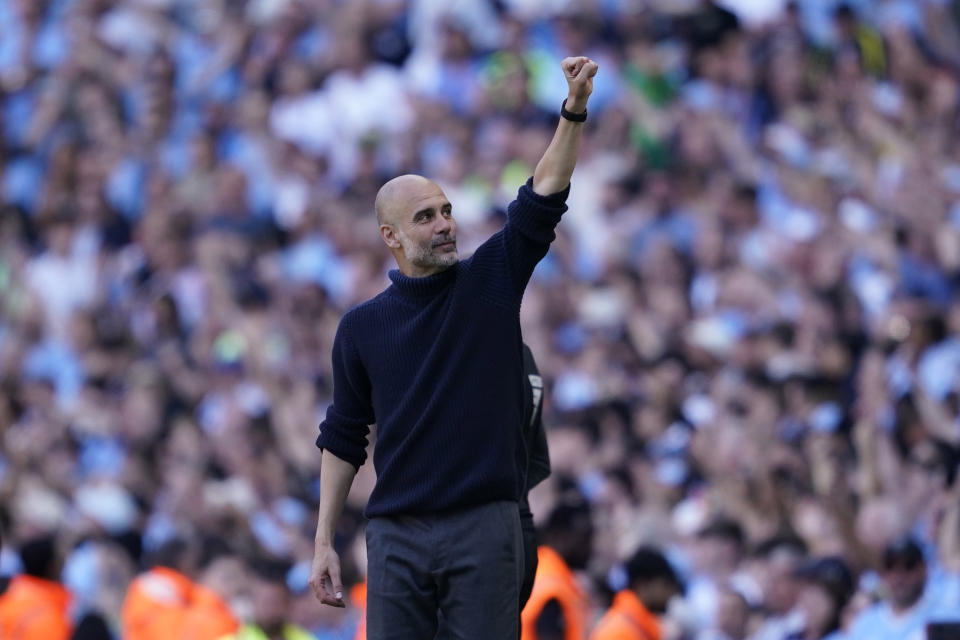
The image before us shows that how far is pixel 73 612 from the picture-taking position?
7.12 meters

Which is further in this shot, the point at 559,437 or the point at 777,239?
the point at 777,239

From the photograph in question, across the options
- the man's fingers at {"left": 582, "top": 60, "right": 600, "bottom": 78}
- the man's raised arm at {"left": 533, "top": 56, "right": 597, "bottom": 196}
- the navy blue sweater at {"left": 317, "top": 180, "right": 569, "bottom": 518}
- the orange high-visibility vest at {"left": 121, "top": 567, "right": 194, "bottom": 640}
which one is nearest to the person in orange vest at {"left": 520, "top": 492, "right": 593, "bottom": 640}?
the navy blue sweater at {"left": 317, "top": 180, "right": 569, "bottom": 518}

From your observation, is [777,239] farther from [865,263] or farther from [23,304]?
[23,304]

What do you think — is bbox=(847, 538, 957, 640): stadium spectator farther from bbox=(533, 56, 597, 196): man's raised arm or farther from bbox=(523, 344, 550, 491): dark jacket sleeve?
bbox=(533, 56, 597, 196): man's raised arm

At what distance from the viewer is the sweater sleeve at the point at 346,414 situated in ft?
12.2

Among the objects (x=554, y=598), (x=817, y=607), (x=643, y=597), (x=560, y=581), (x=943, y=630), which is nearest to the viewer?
(x=554, y=598)

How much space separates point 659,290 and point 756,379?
1033 mm

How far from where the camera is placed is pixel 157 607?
655cm

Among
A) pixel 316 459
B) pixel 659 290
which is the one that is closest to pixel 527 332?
pixel 659 290

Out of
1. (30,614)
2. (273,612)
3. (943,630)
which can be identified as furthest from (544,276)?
(943,630)

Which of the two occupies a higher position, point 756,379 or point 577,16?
point 577,16

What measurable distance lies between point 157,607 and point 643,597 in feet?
7.11

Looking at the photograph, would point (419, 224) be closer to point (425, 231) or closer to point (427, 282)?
point (425, 231)

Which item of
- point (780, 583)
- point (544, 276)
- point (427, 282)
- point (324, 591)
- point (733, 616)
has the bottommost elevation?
point (733, 616)
